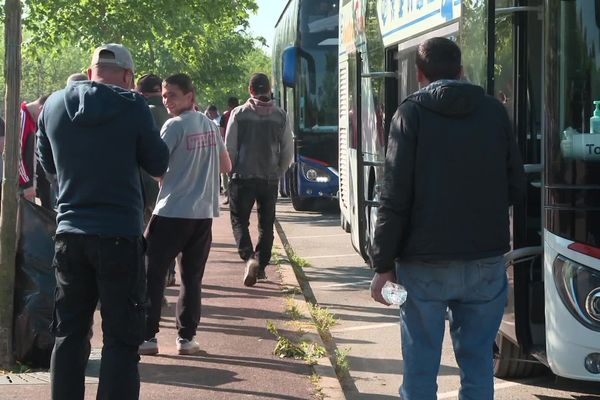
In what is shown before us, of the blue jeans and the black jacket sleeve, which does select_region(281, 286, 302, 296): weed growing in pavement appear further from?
the black jacket sleeve

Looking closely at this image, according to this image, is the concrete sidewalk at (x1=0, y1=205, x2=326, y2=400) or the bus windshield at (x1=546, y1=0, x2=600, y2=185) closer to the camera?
the bus windshield at (x1=546, y1=0, x2=600, y2=185)

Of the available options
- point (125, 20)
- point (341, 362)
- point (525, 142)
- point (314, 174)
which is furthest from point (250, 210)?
point (125, 20)

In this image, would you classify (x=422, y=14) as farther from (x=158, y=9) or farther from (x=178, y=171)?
(x=158, y=9)

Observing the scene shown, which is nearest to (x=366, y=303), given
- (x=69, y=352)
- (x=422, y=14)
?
(x=422, y=14)

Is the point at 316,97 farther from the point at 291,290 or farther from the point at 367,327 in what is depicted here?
the point at 367,327

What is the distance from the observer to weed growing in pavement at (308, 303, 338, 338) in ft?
27.6

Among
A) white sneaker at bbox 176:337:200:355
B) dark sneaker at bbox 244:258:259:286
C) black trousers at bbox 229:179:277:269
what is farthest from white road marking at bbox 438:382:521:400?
black trousers at bbox 229:179:277:269

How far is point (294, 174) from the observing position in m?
19.9

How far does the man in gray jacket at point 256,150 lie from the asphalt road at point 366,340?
3.38 ft

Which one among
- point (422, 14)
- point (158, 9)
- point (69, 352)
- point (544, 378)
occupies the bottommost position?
point (544, 378)

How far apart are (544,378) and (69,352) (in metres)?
3.15

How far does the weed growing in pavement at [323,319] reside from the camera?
841 centimetres

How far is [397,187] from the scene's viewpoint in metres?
4.60

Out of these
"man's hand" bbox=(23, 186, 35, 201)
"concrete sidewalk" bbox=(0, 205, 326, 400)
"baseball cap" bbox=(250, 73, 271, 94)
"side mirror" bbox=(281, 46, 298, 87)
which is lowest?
"concrete sidewalk" bbox=(0, 205, 326, 400)
